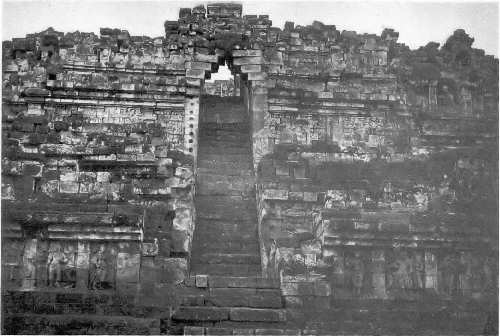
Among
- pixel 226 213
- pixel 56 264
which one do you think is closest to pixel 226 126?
pixel 226 213

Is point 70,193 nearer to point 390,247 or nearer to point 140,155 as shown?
point 140,155

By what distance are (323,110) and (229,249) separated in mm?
4495

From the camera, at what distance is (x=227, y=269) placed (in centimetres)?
1271

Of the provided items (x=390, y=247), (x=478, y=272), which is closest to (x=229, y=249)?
(x=390, y=247)

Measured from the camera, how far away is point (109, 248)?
11.9 meters

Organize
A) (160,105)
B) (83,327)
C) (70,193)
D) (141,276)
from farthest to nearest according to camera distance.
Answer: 1. (160,105)
2. (70,193)
3. (141,276)
4. (83,327)

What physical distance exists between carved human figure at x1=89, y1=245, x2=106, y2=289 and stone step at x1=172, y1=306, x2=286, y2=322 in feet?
4.66

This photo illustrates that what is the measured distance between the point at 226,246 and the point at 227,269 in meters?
0.75

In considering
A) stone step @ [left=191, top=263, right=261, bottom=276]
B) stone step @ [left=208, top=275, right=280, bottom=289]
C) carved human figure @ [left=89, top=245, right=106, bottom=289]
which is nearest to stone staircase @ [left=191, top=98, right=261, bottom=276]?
stone step @ [left=191, top=263, right=261, bottom=276]

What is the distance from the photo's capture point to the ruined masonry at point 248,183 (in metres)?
11.3

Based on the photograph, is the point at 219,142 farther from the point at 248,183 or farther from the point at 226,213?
the point at 226,213

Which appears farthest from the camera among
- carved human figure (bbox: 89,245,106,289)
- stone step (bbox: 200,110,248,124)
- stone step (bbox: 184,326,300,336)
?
stone step (bbox: 200,110,248,124)

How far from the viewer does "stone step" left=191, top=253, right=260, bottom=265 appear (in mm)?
12945

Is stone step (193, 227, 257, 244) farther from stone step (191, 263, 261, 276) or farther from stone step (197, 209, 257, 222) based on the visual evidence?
stone step (191, 263, 261, 276)
